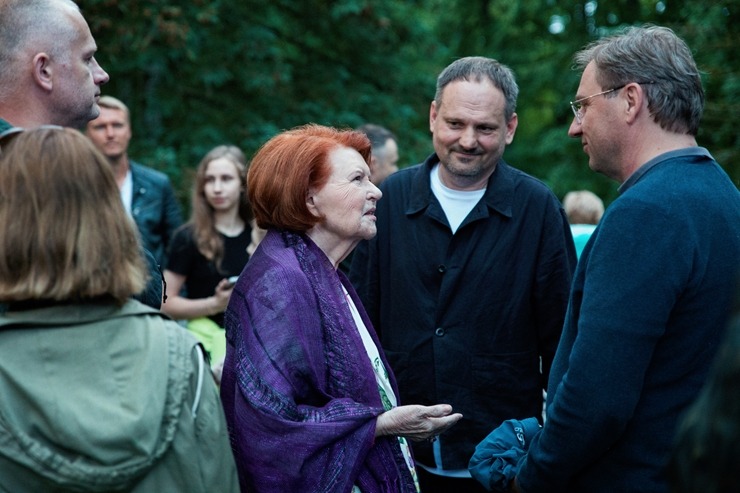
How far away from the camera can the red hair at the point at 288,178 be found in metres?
3.21

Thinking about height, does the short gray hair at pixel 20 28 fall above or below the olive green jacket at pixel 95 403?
above

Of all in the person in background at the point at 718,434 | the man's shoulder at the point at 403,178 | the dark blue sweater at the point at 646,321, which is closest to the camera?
the person in background at the point at 718,434

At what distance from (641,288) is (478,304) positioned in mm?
1440

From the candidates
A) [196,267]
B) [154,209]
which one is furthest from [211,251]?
[154,209]

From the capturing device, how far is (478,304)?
3.99 meters

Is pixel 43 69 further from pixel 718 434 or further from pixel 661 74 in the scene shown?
pixel 718 434

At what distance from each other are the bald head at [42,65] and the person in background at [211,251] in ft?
7.63

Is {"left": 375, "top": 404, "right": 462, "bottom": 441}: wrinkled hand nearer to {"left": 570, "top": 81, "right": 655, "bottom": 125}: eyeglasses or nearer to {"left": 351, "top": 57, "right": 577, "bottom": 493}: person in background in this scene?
{"left": 351, "top": 57, "right": 577, "bottom": 493}: person in background

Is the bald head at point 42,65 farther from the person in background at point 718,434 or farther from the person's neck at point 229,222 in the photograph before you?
the person's neck at point 229,222

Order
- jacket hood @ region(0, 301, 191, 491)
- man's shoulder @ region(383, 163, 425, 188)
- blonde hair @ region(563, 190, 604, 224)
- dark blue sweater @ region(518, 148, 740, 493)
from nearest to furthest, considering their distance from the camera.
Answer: jacket hood @ region(0, 301, 191, 491) → dark blue sweater @ region(518, 148, 740, 493) → man's shoulder @ region(383, 163, 425, 188) → blonde hair @ region(563, 190, 604, 224)

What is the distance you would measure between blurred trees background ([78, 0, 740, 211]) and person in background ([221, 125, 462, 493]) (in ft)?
21.6

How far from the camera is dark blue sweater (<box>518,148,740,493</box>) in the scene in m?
2.60

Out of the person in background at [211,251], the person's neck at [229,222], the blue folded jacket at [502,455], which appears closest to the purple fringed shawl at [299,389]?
the blue folded jacket at [502,455]

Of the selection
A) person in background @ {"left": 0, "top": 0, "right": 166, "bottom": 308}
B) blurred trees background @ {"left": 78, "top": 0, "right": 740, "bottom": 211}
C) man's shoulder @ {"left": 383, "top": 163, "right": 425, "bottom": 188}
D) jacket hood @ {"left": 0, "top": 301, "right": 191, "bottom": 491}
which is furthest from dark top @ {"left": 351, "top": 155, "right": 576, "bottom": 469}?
blurred trees background @ {"left": 78, "top": 0, "right": 740, "bottom": 211}
